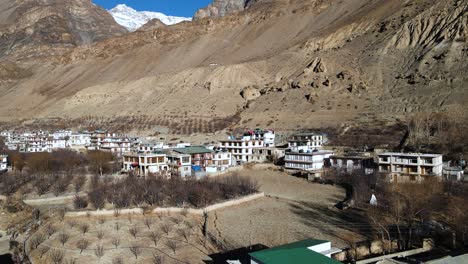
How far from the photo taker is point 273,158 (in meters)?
44.6

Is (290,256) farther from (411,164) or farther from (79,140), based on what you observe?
(79,140)

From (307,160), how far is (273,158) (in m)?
6.38

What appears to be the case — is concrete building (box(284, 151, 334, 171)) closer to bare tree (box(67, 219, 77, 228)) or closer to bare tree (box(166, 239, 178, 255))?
bare tree (box(67, 219, 77, 228))

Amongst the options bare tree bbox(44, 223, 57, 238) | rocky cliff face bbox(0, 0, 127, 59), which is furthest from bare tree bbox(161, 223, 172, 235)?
rocky cliff face bbox(0, 0, 127, 59)

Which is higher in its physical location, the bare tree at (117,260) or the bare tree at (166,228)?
the bare tree at (166,228)

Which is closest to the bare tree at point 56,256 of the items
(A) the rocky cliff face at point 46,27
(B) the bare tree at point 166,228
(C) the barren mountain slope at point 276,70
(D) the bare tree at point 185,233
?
(B) the bare tree at point 166,228

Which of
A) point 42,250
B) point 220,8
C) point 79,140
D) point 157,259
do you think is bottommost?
point 42,250

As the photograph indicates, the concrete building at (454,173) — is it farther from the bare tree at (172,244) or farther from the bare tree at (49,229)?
the bare tree at (49,229)

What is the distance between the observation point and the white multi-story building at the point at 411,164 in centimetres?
3138

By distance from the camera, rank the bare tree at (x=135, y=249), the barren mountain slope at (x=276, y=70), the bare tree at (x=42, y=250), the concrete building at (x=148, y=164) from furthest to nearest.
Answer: the barren mountain slope at (x=276, y=70)
the concrete building at (x=148, y=164)
the bare tree at (x=42, y=250)
the bare tree at (x=135, y=249)

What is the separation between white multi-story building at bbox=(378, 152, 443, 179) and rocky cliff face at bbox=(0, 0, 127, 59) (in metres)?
137

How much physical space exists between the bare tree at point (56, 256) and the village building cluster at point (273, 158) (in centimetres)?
1690

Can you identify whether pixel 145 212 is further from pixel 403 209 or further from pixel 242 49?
pixel 242 49

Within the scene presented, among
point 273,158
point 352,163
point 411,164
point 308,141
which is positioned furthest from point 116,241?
point 308,141
